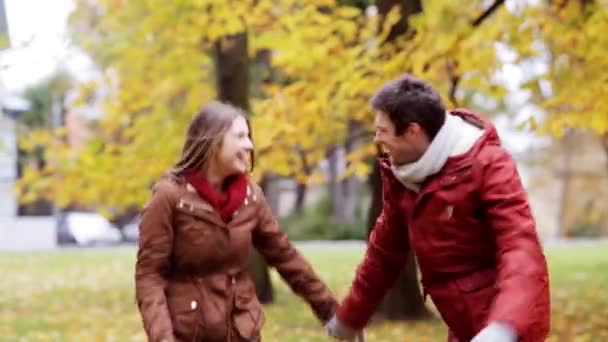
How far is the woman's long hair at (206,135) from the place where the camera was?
4699 mm

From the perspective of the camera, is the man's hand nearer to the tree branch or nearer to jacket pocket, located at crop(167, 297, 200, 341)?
jacket pocket, located at crop(167, 297, 200, 341)

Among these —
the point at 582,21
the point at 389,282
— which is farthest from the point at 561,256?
the point at 389,282

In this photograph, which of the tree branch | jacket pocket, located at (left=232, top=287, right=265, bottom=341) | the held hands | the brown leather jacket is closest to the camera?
the brown leather jacket

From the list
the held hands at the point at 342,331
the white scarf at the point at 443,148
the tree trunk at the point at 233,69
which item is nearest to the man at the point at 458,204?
the white scarf at the point at 443,148

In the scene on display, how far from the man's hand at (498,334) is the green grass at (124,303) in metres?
7.71

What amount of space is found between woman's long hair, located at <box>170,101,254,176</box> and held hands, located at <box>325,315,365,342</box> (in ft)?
2.88

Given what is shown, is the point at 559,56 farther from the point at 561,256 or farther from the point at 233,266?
the point at 561,256

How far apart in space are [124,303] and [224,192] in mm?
12451

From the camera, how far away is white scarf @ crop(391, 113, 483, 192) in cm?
412

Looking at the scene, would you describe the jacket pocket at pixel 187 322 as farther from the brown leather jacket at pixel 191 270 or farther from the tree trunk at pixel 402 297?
the tree trunk at pixel 402 297

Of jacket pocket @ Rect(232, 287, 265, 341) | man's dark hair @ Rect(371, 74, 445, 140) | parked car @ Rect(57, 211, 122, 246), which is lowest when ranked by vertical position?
parked car @ Rect(57, 211, 122, 246)

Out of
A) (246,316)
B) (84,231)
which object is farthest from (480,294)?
(84,231)

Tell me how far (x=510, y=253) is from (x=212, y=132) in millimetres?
1395

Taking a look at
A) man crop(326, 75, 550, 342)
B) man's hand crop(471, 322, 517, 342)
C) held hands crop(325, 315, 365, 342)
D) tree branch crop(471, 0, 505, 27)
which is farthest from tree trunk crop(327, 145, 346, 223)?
man's hand crop(471, 322, 517, 342)
